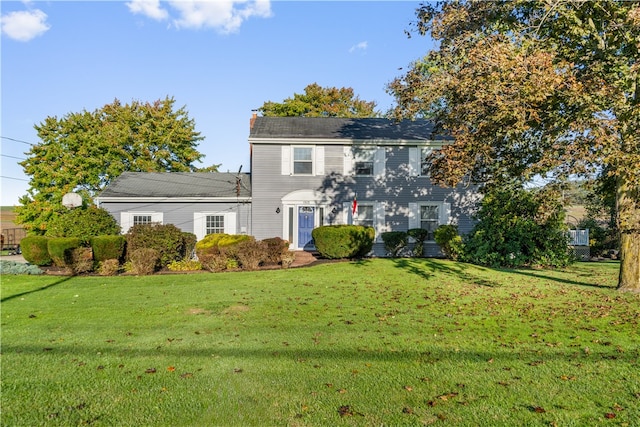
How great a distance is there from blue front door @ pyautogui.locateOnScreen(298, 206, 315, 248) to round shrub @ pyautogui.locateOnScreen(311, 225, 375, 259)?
366cm

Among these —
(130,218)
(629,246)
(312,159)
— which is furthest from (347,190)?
(629,246)

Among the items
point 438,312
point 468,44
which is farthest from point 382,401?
point 468,44

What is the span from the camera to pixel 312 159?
21.2 meters

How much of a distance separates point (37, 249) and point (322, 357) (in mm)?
14483

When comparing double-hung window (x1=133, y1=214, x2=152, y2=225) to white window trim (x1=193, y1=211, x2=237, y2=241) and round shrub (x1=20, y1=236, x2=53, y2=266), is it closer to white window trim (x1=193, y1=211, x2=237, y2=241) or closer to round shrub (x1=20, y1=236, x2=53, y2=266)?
white window trim (x1=193, y1=211, x2=237, y2=241)

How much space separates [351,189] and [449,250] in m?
5.59

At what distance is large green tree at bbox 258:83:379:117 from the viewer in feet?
125

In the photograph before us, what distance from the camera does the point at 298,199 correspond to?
69.0ft

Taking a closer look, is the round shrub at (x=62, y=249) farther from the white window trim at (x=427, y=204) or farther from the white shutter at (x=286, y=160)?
the white window trim at (x=427, y=204)

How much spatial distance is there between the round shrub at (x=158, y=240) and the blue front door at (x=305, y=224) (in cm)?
635

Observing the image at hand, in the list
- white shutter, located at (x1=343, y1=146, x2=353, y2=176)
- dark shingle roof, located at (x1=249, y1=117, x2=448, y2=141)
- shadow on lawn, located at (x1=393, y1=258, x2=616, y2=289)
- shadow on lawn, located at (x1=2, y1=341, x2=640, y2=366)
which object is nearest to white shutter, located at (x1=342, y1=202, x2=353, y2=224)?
white shutter, located at (x1=343, y1=146, x2=353, y2=176)

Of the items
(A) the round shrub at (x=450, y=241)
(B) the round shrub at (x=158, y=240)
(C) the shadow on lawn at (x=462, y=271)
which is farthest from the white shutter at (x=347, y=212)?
(B) the round shrub at (x=158, y=240)

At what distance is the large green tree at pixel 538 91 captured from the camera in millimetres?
8844

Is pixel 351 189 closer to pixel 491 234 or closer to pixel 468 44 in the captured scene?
pixel 491 234
